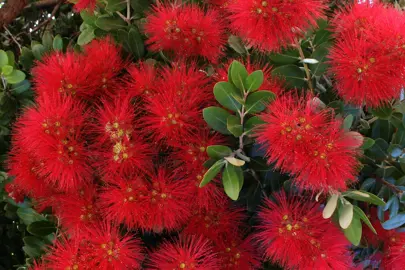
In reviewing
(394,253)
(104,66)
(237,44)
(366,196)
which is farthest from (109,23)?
(394,253)

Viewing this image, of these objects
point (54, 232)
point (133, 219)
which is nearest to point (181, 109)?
point (133, 219)

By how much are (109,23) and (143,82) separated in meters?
0.23

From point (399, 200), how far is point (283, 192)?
8.8 inches

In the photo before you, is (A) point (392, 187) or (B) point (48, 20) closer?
(A) point (392, 187)

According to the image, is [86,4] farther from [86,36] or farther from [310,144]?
[310,144]

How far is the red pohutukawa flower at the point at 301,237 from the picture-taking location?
0.79 metres

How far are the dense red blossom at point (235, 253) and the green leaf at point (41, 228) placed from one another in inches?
14.0

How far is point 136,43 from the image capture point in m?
0.96

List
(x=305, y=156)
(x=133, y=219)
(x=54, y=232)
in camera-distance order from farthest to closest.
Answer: (x=54, y=232)
(x=133, y=219)
(x=305, y=156)

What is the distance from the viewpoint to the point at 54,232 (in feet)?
3.27

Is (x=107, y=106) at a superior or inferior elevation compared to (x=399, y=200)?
superior

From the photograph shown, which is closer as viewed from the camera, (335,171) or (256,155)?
(335,171)

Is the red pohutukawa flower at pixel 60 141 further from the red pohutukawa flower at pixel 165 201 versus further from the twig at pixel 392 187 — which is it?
the twig at pixel 392 187

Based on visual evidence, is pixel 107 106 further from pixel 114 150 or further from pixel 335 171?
pixel 335 171
